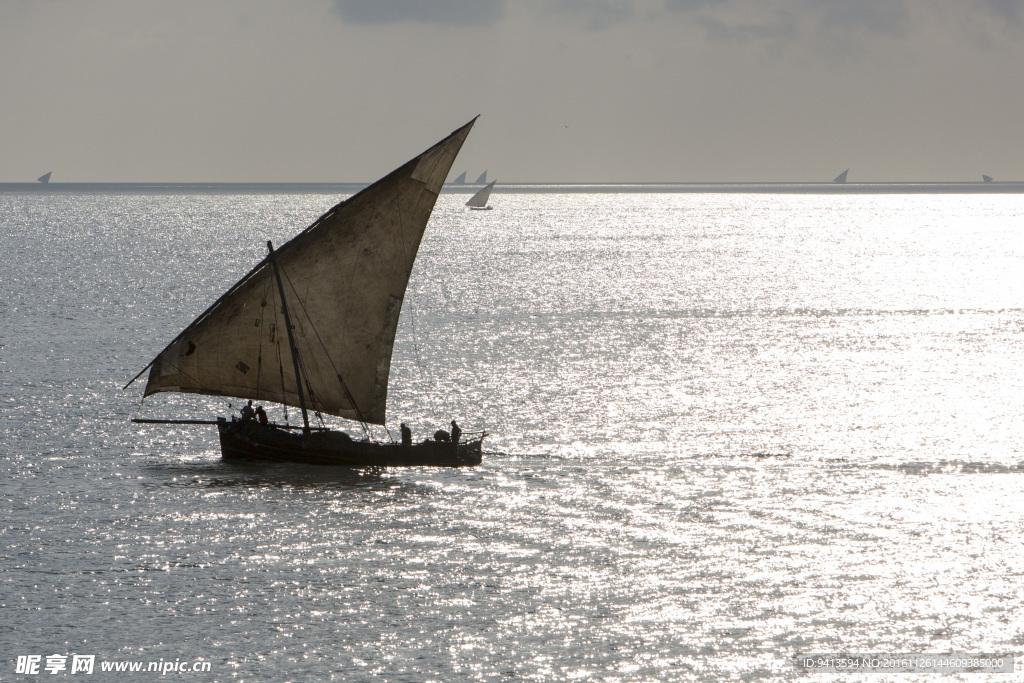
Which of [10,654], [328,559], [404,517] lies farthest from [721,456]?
[10,654]

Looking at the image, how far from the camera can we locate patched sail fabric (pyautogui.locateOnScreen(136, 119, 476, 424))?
5369cm

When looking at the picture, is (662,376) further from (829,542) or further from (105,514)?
(105,514)

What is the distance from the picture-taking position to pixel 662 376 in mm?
86500

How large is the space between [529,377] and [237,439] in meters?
30.0

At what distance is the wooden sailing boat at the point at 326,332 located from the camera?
53844 mm

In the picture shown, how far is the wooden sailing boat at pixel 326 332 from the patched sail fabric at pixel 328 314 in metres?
0.05

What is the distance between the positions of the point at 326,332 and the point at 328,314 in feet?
3.00

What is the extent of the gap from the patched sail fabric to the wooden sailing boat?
0.15ft

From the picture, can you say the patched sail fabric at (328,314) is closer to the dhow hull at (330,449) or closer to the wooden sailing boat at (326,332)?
the wooden sailing boat at (326,332)

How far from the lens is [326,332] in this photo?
56.4 meters

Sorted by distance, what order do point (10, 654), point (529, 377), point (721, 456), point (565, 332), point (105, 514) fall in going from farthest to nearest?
point (565, 332)
point (529, 377)
point (721, 456)
point (105, 514)
point (10, 654)

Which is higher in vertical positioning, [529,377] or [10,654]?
[529,377]

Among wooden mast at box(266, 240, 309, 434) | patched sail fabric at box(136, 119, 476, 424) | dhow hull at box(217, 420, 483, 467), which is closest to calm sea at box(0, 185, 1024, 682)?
dhow hull at box(217, 420, 483, 467)

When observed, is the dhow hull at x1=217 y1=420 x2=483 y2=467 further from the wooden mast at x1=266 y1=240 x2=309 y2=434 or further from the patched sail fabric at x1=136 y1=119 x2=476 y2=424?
the patched sail fabric at x1=136 y1=119 x2=476 y2=424
